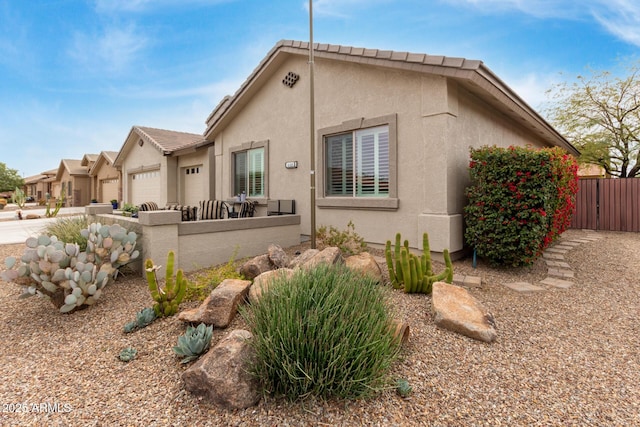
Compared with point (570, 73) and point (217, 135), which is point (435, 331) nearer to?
point (217, 135)

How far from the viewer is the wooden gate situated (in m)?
11.4

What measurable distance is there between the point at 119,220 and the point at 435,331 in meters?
6.45

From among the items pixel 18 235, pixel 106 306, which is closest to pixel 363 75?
pixel 106 306

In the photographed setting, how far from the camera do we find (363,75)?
7.31 metres

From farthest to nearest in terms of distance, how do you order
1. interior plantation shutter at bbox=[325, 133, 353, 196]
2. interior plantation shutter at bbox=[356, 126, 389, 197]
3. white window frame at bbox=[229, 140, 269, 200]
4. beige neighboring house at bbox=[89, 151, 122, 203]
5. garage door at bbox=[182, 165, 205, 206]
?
beige neighboring house at bbox=[89, 151, 122, 203] → garage door at bbox=[182, 165, 205, 206] → white window frame at bbox=[229, 140, 269, 200] → interior plantation shutter at bbox=[325, 133, 353, 196] → interior plantation shutter at bbox=[356, 126, 389, 197]

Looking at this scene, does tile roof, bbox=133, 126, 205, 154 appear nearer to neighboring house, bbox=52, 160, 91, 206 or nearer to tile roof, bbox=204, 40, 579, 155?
tile roof, bbox=204, 40, 579, 155

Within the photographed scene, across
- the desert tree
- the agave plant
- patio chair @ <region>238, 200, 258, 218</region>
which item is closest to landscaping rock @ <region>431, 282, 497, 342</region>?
the agave plant

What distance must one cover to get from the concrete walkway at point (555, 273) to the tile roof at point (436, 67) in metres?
3.51

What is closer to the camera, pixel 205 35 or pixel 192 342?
pixel 192 342

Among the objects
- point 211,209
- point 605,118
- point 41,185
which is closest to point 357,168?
point 211,209

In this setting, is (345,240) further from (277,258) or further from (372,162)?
(277,258)

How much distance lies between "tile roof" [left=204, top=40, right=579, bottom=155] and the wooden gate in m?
4.18

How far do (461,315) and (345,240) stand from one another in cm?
358

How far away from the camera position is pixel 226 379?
7.61 ft
